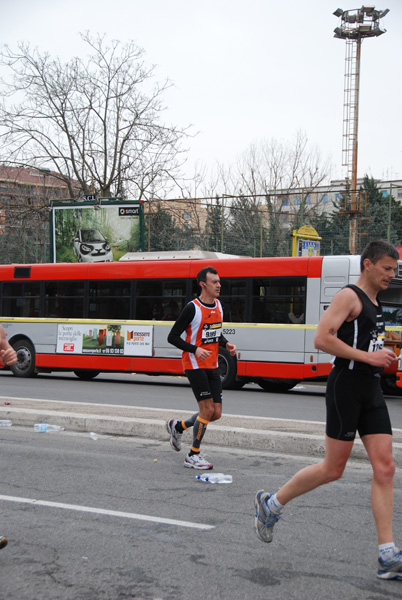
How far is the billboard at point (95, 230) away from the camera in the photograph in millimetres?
28391

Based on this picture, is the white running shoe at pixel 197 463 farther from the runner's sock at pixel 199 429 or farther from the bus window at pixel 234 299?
the bus window at pixel 234 299

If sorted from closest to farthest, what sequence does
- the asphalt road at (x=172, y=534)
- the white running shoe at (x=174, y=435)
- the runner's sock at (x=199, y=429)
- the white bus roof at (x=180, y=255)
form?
the asphalt road at (x=172, y=534)
the runner's sock at (x=199, y=429)
the white running shoe at (x=174, y=435)
the white bus roof at (x=180, y=255)

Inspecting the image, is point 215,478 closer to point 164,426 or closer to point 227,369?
point 164,426

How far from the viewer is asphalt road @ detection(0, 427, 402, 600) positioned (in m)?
4.05

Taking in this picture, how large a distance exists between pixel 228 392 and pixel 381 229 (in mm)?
13155

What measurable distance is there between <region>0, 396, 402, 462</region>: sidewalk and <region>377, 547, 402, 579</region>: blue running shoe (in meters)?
3.28

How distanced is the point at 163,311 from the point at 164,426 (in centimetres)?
836

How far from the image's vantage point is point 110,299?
1772 cm

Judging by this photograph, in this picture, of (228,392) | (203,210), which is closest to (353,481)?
(228,392)

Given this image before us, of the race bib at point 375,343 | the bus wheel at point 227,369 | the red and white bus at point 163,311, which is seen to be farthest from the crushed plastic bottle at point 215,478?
the bus wheel at point 227,369

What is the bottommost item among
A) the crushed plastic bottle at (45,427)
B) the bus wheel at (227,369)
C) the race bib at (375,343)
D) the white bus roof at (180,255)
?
the bus wheel at (227,369)

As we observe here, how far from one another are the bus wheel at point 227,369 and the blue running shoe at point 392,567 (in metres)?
11.7

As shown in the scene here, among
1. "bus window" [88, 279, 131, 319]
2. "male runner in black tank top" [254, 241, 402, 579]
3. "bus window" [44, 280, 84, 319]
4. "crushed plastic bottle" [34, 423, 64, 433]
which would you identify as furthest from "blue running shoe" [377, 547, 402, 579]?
"bus window" [44, 280, 84, 319]

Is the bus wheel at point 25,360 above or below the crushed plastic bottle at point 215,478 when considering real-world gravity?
below
